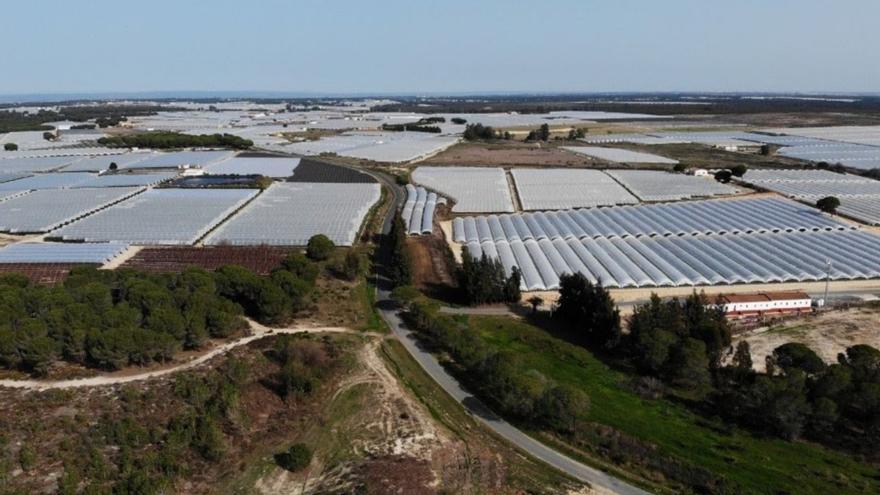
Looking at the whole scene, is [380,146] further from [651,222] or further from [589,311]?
[589,311]

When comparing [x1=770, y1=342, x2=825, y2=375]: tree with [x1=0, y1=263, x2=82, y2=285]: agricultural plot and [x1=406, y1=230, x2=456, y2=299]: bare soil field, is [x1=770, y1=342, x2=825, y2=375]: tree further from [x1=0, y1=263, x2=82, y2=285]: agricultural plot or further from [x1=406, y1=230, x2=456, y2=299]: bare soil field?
[x1=0, y1=263, x2=82, y2=285]: agricultural plot

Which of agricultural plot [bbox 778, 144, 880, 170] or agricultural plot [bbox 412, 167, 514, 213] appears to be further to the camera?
agricultural plot [bbox 778, 144, 880, 170]

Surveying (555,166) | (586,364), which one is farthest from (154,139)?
(586,364)

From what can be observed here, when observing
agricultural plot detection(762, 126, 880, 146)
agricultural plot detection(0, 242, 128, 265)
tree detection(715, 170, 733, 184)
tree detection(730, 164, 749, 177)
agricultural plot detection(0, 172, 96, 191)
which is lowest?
agricultural plot detection(0, 242, 128, 265)

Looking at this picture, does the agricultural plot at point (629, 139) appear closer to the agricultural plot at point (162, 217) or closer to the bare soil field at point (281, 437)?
the agricultural plot at point (162, 217)

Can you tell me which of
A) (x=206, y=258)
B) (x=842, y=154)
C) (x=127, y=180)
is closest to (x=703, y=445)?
(x=206, y=258)

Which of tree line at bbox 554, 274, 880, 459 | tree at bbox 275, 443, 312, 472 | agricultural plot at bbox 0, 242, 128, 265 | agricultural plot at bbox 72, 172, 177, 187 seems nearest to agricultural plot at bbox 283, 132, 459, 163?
agricultural plot at bbox 72, 172, 177, 187

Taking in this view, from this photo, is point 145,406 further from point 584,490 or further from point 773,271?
point 773,271
